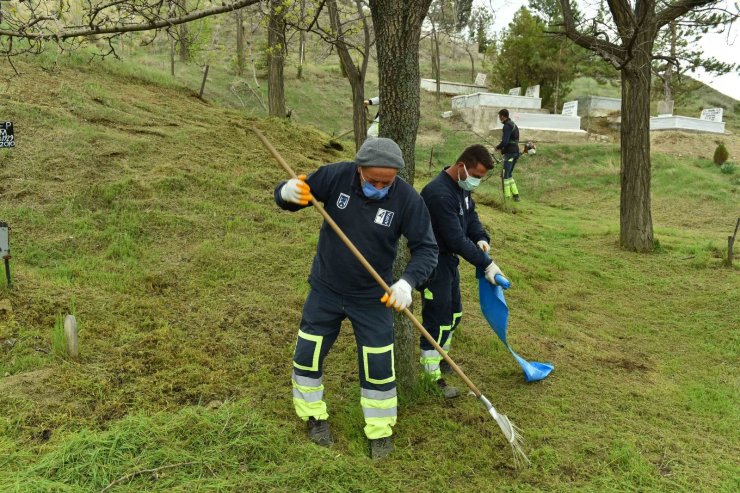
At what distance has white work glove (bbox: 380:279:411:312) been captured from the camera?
116 inches

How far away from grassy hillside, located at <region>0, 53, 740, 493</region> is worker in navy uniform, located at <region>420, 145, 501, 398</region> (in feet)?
1.32

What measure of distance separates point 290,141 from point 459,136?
10.8 meters

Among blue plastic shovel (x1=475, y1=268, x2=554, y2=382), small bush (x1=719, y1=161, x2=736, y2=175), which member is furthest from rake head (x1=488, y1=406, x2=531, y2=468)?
small bush (x1=719, y1=161, x2=736, y2=175)

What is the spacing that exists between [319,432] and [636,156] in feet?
24.6

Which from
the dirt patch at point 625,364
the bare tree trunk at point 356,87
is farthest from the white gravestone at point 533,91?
the dirt patch at point 625,364

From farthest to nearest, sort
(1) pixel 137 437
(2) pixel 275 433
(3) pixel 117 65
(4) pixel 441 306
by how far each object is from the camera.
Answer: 1. (3) pixel 117 65
2. (4) pixel 441 306
3. (2) pixel 275 433
4. (1) pixel 137 437

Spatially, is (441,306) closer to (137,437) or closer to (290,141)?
(137,437)

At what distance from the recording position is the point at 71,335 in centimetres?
382

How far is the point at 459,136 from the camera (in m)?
19.8

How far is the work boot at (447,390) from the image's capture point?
3.90 m

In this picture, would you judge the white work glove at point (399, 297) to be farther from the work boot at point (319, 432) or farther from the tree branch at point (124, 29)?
the tree branch at point (124, 29)

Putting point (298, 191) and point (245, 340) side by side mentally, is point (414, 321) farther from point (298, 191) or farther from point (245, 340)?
point (245, 340)

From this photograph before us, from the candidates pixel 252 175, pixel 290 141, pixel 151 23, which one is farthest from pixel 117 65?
pixel 151 23

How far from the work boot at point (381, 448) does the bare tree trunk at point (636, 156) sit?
696 cm
